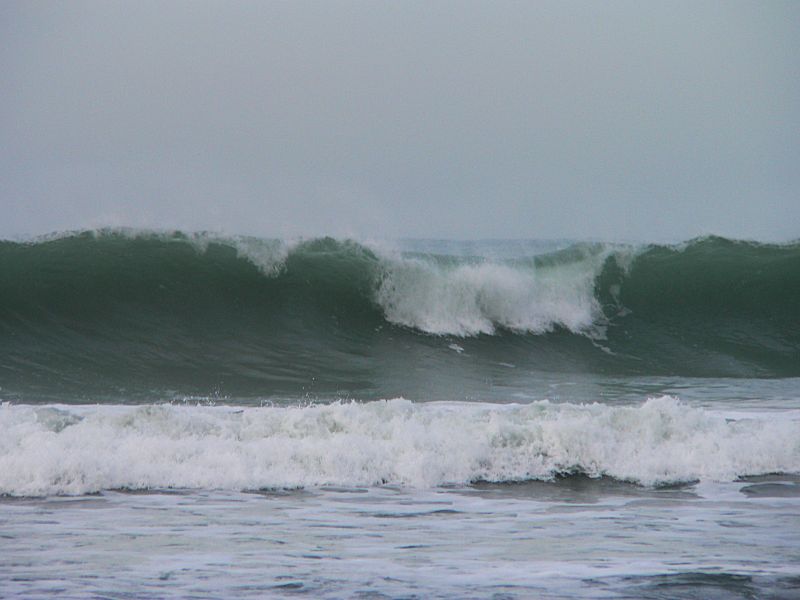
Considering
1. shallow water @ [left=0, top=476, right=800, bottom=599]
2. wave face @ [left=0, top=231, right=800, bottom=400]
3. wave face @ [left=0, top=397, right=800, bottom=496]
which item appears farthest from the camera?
wave face @ [left=0, top=231, right=800, bottom=400]

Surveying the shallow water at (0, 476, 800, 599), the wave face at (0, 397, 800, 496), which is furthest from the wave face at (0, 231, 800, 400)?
the shallow water at (0, 476, 800, 599)

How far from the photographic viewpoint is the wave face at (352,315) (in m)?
11.9

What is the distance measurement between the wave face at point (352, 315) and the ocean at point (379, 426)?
0.06m

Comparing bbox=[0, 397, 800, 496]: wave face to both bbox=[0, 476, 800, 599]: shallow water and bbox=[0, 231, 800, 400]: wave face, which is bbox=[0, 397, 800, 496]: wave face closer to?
bbox=[0, 476, 800, 599]: shallow water

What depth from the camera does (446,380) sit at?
1185cm

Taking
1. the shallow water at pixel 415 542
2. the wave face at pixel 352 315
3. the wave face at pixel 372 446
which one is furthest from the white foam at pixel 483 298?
the shallow water at pixel 415 542

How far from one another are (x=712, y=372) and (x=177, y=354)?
7.55 metres

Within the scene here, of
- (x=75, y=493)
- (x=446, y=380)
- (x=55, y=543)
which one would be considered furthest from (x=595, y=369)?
(x=55, y=543)

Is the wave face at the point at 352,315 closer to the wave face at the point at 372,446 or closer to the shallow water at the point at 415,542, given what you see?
the wave face at the point at 372,446

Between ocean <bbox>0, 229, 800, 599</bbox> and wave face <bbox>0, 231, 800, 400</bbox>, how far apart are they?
0.06 meters

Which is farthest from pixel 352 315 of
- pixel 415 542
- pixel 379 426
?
pixel 415 542

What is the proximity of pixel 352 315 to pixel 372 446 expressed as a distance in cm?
742

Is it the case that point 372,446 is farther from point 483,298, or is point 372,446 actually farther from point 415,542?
point 483,298

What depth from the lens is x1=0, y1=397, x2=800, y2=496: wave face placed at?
6.84m
